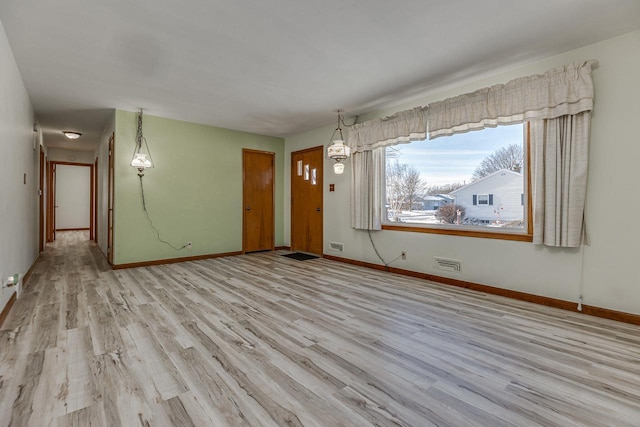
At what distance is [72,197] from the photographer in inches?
423

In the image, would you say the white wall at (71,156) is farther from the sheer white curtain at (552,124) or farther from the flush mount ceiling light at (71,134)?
the sheer white curtain at (552,124)

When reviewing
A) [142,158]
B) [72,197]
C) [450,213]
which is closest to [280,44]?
[450,213]

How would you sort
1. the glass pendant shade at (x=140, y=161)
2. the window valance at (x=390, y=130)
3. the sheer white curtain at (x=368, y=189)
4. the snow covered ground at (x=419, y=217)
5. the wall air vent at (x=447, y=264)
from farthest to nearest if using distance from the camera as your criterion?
the sheer white curtain at (x=368, y=189) < the glass pendant shade at (x=140, y=161) < the snow covered ground at (x=419, y=217) < the window valance at (x=390, y=130) < the wall air vent at (x=447, y=264)

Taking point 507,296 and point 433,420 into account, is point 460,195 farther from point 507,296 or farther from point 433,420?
point 433,420

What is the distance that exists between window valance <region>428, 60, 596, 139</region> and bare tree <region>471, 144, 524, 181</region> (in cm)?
36

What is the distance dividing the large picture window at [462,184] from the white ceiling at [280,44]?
0.86 metres

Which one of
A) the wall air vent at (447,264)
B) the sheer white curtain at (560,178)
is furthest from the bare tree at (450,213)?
the sheer white curtain at (560,178)

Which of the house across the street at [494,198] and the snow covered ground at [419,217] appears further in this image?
the snow covered ground at [419,217]

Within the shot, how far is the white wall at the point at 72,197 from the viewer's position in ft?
34.6

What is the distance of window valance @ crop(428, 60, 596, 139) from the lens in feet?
9.65

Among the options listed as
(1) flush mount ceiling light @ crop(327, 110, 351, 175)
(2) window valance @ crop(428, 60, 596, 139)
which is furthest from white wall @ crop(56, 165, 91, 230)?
(2) window valance @ crop(428, 60, 596, 139)

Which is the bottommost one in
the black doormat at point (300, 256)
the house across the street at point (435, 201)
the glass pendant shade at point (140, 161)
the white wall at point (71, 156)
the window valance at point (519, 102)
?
the black doormat at point (300, 256)

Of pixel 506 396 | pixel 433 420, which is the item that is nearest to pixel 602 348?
pixel 506 396

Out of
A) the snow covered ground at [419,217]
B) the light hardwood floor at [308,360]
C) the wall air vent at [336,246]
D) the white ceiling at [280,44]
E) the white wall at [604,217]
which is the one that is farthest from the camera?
the wall air vent at [336,246]
